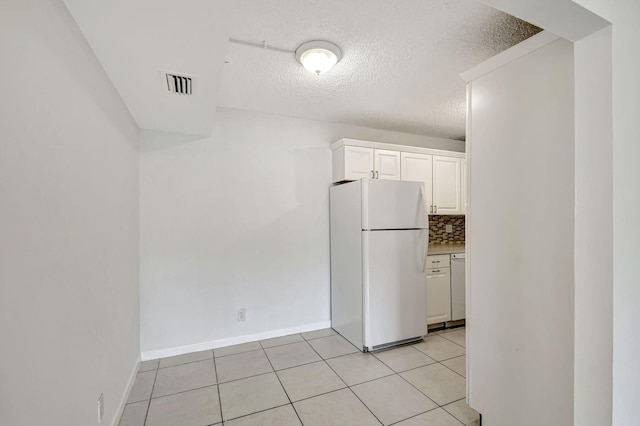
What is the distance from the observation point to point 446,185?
3.68m

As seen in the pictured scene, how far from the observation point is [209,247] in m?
2.79

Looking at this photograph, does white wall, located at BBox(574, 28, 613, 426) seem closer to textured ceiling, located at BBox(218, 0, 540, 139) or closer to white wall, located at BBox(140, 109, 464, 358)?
textured ceiling, located at BBox(218, 0, 540, 139)

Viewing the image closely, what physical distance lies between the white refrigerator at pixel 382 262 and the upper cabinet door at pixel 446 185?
846mm

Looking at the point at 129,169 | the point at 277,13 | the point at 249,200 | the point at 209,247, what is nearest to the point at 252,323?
the point at 209,247

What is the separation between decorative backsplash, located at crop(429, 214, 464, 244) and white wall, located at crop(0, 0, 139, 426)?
376cm

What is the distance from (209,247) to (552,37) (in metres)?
2.90

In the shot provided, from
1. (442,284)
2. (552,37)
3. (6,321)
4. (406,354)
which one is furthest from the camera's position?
(442,284)

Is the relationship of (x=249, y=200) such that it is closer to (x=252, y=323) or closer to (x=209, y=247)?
(x=209, y=247)

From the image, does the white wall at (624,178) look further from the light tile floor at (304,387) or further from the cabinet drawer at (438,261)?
the cabinet drawer at (438,261)

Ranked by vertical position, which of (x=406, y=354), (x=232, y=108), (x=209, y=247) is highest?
(x=232, y=108)

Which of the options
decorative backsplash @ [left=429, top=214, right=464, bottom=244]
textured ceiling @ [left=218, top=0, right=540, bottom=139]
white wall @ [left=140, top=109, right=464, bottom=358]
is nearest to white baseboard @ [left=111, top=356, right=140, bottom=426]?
white wall @ [left=140, top=109, right=464, bottom=358]

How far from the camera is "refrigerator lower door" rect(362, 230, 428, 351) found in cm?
266

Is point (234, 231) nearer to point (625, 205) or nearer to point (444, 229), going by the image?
point (625, 205)

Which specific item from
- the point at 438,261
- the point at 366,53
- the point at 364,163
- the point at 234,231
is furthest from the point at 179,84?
the point at 438,261
